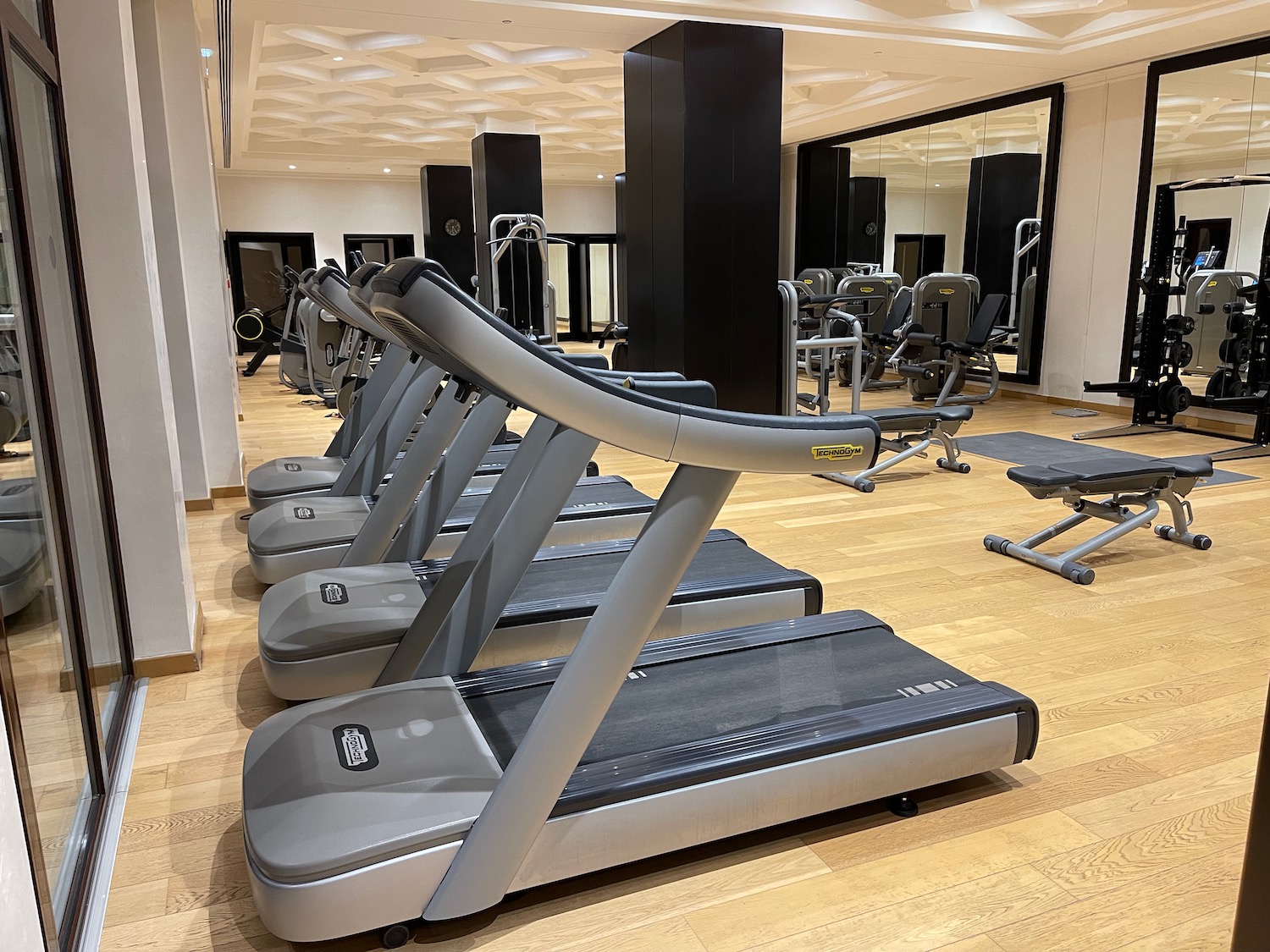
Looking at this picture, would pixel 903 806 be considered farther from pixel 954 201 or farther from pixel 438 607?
pixel 954 201

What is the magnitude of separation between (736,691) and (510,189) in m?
9.52

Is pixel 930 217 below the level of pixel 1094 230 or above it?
above

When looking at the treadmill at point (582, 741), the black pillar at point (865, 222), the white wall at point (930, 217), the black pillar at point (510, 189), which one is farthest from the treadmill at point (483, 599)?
the black pillar at point (865, 222)

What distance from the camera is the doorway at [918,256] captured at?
10.5 m

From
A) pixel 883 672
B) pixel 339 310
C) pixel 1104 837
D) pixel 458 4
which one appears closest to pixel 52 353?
pixel 339 310

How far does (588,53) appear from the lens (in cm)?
819

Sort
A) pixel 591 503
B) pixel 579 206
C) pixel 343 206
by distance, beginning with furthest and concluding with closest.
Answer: pixel 579 206, pixel 343 206, pixel 591 503

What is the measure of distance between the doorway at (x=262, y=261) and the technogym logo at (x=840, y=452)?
1531cm

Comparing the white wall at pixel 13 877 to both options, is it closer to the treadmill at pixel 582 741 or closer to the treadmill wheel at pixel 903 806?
the treadmill at pixel 582 741

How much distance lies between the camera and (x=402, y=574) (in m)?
3.11

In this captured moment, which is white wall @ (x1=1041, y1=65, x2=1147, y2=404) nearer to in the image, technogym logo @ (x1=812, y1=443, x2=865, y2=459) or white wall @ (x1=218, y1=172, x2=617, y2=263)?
technogym logo @ (x1=812, y1=443, x2=865, y2=459)

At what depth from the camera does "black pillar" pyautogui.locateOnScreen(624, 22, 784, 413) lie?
658cm

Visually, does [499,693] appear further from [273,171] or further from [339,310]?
[273,171]

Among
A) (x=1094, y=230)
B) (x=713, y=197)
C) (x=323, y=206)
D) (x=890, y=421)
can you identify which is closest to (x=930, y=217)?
(x=1094, y=230)
